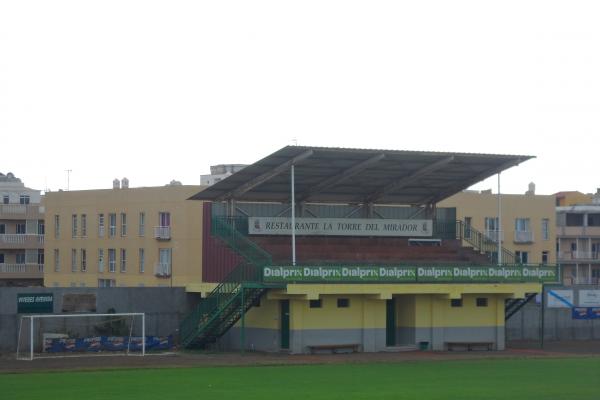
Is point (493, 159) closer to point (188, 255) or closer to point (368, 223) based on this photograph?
point (368, 223)

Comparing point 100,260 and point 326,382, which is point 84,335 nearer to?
point 326,382

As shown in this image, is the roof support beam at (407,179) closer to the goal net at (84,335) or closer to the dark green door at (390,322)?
the dark green door at (390,322)

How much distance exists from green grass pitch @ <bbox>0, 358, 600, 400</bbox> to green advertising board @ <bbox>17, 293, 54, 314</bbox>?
9.60m

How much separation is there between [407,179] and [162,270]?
23091 millimetres

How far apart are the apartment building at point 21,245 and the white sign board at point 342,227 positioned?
46572 millimetres

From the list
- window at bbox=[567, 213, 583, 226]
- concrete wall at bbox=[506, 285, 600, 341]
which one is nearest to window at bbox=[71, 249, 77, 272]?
concrete wall at bbox=[506, 285, 600, 341]

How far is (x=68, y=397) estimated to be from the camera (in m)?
A: 32.0

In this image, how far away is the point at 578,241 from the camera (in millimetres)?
108875

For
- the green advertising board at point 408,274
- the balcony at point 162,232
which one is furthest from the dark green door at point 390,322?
the balcony at point 162,232

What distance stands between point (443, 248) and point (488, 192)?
31.5m

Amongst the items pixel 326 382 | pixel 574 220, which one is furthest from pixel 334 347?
pixel 574 220

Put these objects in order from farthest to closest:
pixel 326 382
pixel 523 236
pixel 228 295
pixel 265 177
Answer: pixel 523 236 → pixel 265 177 → pixel 228 295 → pixel 326 382

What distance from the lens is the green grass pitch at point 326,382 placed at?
Answer: 33250mm

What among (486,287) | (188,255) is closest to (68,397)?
(486,287)
